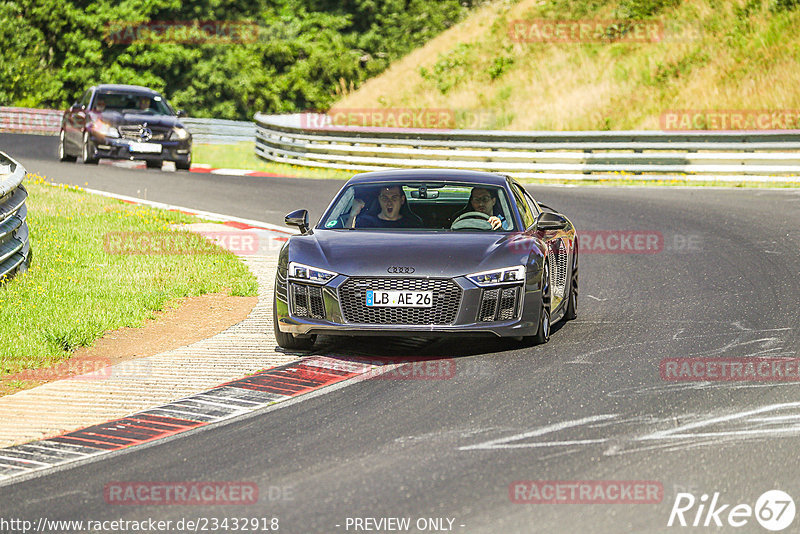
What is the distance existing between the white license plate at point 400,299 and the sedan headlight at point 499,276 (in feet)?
1.18

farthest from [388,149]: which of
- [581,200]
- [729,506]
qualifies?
[729,506]

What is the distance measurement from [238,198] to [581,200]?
5.91 m

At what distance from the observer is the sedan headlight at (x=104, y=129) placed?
88.6 feet

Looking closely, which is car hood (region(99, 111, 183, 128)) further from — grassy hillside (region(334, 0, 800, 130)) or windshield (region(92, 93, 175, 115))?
grassy hillside (region(334, 0, 800, 130))

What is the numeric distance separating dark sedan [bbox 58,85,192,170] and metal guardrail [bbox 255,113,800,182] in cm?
335

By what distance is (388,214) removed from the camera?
10352 millimetres

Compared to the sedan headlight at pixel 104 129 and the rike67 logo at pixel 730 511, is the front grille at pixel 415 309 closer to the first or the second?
the rike67 logo at pixel 730 511

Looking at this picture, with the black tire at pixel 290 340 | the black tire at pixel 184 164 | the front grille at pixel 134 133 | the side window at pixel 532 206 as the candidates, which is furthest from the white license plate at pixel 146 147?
the black tire at pixel 290 340

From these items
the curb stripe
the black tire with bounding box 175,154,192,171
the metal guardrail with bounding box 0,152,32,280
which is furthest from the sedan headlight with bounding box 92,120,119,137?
the curb stripe

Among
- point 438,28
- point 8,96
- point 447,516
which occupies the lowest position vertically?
point 8,96

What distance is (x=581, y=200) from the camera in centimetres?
2112

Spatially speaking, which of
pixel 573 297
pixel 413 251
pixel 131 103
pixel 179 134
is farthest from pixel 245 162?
pixel 413 251

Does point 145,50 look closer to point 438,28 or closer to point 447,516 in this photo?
point 438,28

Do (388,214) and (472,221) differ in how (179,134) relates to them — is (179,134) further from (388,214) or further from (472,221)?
(472,221)
